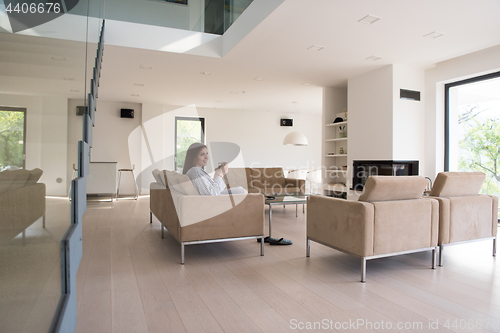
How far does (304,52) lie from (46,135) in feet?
15.7

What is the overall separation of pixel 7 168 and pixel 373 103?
20.0ft

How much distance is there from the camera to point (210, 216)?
306 cm

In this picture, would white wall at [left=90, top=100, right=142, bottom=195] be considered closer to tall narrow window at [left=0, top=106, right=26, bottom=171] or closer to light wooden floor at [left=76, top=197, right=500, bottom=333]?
light wooden floor at [left=76, top=197, right=500, bottom=333]

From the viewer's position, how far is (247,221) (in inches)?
127

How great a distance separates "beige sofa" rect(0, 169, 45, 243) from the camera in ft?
1.80

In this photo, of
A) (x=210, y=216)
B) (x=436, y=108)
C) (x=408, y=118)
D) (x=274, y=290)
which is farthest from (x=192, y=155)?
(x=436, y=108)

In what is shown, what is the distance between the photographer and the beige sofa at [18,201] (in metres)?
0.55

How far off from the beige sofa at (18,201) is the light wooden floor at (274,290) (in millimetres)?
1413

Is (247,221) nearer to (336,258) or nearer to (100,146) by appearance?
(336,258)

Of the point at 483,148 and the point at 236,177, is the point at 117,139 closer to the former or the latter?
the point at 236,177

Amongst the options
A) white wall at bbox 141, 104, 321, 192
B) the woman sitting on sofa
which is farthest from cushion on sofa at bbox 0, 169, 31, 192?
white wall at bbox 141, 104, 321, 192

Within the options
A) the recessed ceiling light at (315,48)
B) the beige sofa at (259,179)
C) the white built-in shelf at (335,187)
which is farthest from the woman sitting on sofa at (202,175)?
the white built-in shelf at (335,187)

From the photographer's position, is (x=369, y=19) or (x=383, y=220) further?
(x=369, y=19)

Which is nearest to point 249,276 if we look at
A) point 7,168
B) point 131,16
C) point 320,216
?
point 320,216
